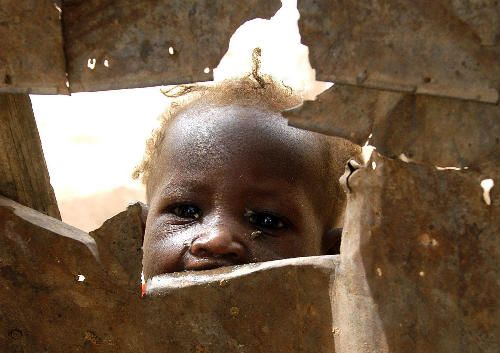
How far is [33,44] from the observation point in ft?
5.68

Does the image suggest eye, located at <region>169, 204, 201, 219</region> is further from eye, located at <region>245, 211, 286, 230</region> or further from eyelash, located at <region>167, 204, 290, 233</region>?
eye, located at <region>245, 211, 286, 230</region>

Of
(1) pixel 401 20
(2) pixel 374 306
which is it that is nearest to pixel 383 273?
(2) pixel 374 306

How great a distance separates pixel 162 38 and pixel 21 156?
63 centimetres

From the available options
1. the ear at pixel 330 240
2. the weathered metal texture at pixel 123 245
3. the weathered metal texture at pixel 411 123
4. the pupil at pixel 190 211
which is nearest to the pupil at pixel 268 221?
the pupil at pixel 190 211

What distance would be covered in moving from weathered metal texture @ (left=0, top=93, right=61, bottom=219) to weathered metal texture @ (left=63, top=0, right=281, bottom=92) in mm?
440

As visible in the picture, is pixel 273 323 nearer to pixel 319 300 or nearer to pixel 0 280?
pixel 319 300

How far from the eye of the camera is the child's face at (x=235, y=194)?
8.75ft

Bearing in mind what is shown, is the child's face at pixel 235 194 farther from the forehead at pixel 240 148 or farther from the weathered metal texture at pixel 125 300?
the weathered metal texture at pixel 125 300

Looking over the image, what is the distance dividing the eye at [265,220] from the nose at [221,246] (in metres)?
0.12

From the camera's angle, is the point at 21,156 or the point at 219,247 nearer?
the point at 21,156

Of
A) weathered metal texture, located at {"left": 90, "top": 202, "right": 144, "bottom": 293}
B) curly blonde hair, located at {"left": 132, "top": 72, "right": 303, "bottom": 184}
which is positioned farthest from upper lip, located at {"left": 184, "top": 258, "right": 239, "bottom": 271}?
curly blonde hair, located at {"left": 132, "top": 72, "right": 303, "bottom": 184}

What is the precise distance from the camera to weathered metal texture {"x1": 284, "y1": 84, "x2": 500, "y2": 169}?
64.7 inches

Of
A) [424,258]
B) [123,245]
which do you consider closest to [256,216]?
[123,245]

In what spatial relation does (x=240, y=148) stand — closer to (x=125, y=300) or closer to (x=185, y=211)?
(x=185, y=211)
